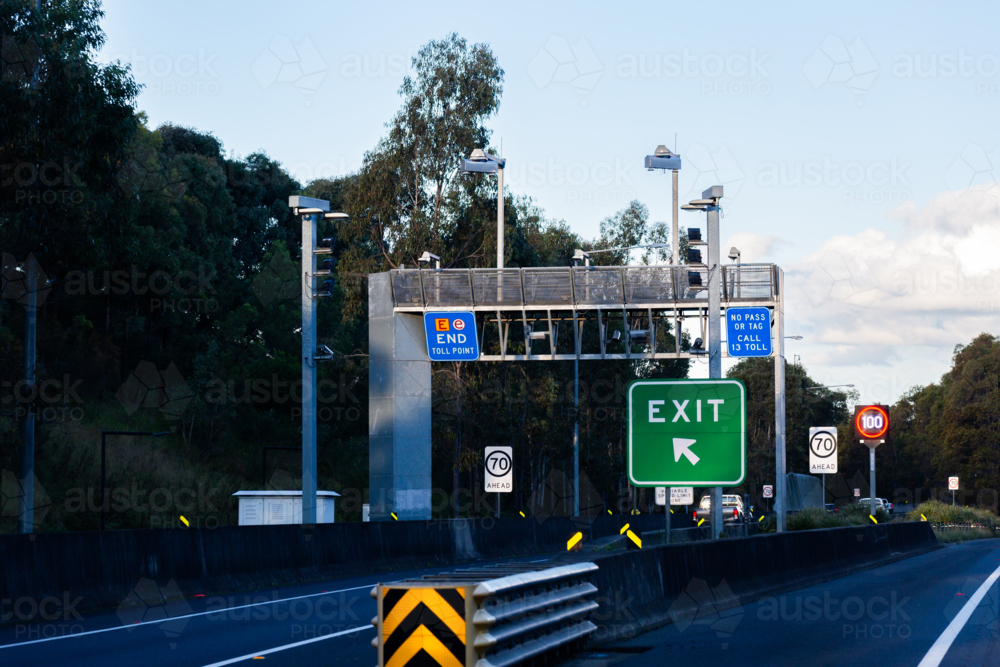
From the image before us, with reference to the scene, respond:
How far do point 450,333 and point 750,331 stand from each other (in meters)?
9.33

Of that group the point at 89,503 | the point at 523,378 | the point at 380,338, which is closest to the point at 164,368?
the point at 523,378

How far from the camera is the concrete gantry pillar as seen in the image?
34.9 meters

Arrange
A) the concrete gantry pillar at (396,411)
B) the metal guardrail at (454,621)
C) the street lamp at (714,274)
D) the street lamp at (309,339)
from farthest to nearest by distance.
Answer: the concrete gantry pillar at (396,411) < the street lamp at (309,339) < the street lamp at (714,274) < the metal guardrail at (454,621)

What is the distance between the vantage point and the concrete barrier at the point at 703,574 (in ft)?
39.3

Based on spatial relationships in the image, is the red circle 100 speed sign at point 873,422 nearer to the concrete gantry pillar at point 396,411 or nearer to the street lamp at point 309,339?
the concrete gantry pillar at point 396,411

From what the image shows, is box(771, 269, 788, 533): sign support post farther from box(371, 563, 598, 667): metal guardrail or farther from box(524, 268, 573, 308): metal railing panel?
box(371, 563, 598, 667): metal guardrail

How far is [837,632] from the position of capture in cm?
1291

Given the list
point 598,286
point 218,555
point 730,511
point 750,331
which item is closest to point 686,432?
point 218,555

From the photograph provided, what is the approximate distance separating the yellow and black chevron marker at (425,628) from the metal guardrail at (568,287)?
27.4 meters

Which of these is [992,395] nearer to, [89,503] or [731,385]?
[89,503]

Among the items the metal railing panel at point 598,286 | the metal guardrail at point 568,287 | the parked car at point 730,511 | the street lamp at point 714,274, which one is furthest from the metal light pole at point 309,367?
the parked car at point 730,511

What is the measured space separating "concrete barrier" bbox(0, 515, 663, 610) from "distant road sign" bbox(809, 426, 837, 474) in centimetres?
885

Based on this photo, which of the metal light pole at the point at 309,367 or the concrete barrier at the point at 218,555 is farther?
the metal light pole at the point at 309,367

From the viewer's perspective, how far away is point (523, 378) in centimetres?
5869
